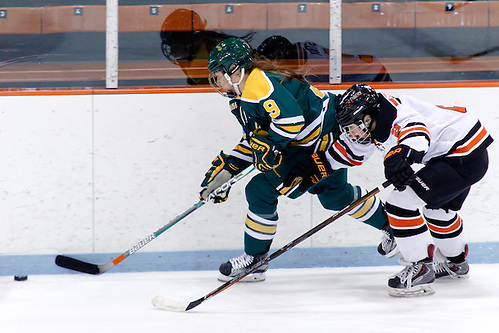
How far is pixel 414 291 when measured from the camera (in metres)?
2.55

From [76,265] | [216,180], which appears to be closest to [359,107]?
[216,180]

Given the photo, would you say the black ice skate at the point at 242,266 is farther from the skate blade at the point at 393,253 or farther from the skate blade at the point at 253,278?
the skate blade at the point at 393,253

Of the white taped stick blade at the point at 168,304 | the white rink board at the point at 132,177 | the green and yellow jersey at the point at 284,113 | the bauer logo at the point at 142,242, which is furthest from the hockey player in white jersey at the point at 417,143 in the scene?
the bauer logo at the point at 142,242

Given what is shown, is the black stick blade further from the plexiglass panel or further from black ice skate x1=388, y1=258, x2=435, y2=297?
black ice skate x1=388, y1=258, x2=435, y2=297

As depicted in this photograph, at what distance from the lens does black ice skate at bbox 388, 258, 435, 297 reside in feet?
8.38

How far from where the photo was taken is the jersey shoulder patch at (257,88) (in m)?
2.49

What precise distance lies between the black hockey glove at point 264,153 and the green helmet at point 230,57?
0.30 metres

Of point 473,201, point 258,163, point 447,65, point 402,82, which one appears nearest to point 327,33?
point 402,82

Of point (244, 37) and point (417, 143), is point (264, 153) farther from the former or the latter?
point (244, 37)

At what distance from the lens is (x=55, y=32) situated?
3082 millimetres

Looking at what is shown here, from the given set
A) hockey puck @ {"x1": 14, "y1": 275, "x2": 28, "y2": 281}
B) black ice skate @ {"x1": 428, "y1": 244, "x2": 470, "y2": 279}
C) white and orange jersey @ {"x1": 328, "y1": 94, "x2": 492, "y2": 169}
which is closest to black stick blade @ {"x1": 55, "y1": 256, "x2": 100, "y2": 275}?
hockey puck @ {"x1": 14, "y1": 275, "x2": 28, "y2": 281}

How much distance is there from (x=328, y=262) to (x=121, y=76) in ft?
4.69

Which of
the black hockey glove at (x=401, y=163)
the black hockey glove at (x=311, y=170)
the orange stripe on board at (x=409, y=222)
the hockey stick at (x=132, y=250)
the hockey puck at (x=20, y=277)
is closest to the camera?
the black hockey glove at (x=401, y=163)

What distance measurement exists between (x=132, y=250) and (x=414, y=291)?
1.29 m
